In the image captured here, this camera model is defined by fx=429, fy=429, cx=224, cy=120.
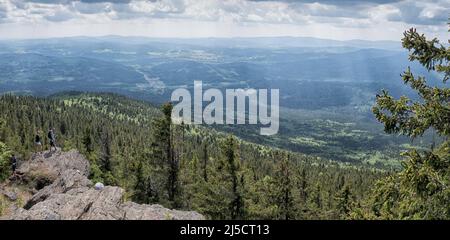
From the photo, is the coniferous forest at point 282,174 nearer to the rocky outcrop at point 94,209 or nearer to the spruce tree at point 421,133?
the spruce tree at point 421,133

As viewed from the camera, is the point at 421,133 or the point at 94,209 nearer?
the point at 421,133

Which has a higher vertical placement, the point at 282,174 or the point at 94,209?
the point at 94,209

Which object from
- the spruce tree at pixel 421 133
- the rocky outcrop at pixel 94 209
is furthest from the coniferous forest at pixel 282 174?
the rocky outcrop at pixel 94 209

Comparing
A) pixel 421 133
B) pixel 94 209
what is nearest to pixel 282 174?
pixel 94 209

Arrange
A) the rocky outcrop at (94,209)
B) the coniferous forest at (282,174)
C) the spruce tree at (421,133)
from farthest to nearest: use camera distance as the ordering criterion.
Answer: the rocky outcrop at (94,209) → the coniferous forest at (282,174) → the spruce tree at (421,133)

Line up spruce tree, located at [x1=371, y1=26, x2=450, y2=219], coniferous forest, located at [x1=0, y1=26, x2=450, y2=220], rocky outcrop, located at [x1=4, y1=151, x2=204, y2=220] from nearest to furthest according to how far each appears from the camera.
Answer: spruce tree, located at [x1=371, y1=26, x2=450, y2=219] → coniferous forest, located at [x1=0, y1=26, x2=450, y2=220] → rocky outcrop, located at [x1=4, y1=151, x2=204, y2=220]

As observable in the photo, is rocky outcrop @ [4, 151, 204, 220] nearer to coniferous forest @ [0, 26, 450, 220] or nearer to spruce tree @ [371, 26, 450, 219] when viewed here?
coniferous forest @ [0, 26, 450, 220]

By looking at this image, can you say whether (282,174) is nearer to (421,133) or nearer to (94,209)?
(94,209)

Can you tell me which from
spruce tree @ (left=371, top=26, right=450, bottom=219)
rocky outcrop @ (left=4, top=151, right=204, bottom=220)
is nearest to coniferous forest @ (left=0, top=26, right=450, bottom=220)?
spruce tree @ (left=371, top=26, right=450, bottom=219)

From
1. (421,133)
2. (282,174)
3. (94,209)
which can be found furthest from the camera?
(282,174)
